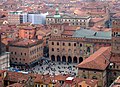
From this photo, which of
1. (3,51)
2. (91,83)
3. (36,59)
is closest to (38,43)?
(36,59)

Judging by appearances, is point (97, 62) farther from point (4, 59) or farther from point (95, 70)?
point (4, 59)

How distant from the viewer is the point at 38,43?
104938mm

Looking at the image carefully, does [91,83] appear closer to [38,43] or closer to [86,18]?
[38,43]

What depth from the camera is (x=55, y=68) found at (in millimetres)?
96375

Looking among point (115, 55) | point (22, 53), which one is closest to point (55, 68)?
point (22, 53)

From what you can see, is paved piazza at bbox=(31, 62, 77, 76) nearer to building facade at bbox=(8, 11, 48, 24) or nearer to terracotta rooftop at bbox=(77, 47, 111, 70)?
terracotta rooftop at bbox=(77, 47, 111, 70)

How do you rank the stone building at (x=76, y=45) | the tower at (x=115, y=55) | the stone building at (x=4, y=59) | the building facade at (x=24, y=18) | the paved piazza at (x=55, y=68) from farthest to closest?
the building facade at (x=24, y=18)
the stone building at (x=76, y=45)
the paved piazza at (x=55, y=68)
the stone building at (x=4, y=59)
the tower at (x=115, y=55)

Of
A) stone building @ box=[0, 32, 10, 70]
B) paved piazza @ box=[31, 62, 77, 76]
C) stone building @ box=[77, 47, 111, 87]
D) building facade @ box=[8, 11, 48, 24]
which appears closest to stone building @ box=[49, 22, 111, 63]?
paved piazza @ box=[31, 62, 77, 76]

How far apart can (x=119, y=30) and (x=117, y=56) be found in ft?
19.3

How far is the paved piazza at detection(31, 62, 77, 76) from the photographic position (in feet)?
301

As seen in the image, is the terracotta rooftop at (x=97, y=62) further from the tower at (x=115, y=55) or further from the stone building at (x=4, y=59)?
the stone building at (x=4, y=59)

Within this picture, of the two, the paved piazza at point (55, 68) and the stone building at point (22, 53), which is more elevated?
the stone building at point (22, 53)

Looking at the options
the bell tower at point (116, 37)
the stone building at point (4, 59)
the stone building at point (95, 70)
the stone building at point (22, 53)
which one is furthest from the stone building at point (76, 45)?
the stone building at point (95, 70)

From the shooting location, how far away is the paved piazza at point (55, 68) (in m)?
91.9
